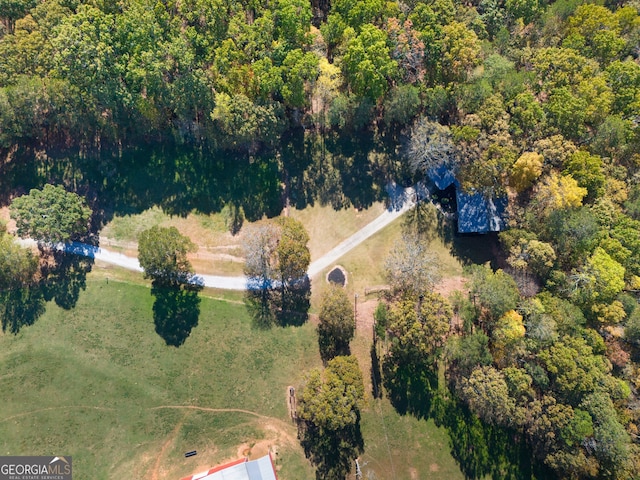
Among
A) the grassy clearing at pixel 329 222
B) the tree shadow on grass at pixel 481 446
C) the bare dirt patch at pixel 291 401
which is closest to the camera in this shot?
the tree shadow on grass at pixel 481 446

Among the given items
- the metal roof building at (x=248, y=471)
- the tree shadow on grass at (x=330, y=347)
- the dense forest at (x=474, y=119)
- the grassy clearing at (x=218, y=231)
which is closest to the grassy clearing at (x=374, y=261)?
the grassy clearing at (x=218, y=231)

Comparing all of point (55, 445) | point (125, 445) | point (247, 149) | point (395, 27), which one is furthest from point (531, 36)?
point (55, 445)

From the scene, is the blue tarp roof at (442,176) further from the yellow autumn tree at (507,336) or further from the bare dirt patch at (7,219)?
the bare dirt patch at (7,219)

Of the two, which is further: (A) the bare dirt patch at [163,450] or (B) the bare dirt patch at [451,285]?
(B) the bare dirt patch at [451,285]

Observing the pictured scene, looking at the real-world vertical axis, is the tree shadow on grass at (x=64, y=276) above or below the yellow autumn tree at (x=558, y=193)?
below

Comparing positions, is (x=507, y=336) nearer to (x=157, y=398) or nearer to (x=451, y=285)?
(x=451, y=285)

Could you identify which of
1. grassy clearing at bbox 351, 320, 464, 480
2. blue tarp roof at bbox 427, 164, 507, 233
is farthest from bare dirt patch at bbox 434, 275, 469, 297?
grassy clearing at bbox 351, 320, 464, 480
